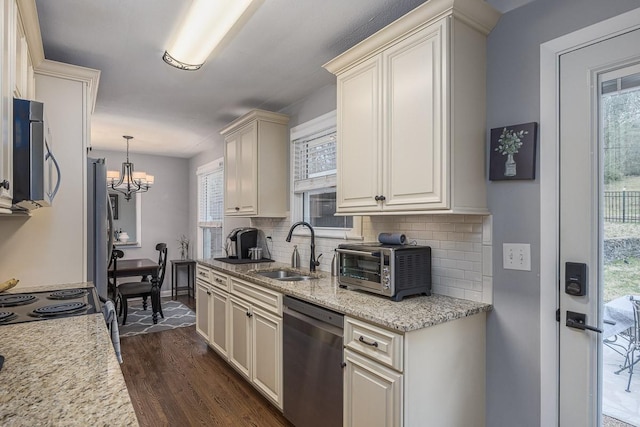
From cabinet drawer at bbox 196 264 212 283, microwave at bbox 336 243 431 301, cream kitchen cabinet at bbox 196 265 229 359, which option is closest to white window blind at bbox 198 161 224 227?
cabinet drawer at bbox 196 264 212 283

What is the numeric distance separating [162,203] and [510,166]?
594 cm

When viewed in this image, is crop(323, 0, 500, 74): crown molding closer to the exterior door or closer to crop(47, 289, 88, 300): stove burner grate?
the exterior door

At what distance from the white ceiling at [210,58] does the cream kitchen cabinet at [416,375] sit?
169 centimetres

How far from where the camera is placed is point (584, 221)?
5.08 feet

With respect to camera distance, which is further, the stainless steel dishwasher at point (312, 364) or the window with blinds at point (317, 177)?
the window with blinds at point (317, 177)

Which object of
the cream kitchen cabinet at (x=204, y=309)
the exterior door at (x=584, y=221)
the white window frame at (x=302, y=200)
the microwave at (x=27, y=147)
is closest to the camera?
the microwave at (x=27, y=147)

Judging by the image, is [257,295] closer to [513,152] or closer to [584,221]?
[513,152]

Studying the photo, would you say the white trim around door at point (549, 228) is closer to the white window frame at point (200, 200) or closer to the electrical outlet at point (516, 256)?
the electrical outlet at point (516, 256)

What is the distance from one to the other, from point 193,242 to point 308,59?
455 centimetres

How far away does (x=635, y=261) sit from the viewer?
56.0 inches

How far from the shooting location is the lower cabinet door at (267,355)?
2.38m

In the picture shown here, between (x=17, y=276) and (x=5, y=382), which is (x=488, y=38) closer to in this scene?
(x=5, y=382)

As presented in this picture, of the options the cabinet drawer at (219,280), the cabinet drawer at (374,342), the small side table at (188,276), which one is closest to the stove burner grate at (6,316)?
the cabinet drawer at (374,342)

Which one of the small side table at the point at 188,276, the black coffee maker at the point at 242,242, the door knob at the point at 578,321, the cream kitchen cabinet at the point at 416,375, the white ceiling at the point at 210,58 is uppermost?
the white ceiling at the point at 210,58
